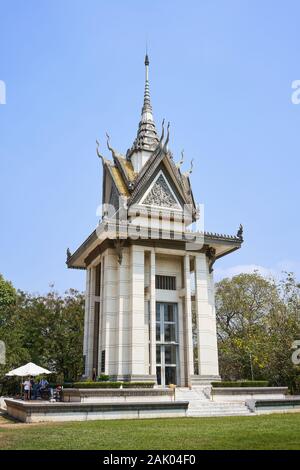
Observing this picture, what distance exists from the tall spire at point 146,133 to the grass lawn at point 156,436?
778 inches

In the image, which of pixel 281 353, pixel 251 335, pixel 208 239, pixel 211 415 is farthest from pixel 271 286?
pixel 211 415

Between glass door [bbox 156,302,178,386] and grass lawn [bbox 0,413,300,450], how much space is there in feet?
35.3

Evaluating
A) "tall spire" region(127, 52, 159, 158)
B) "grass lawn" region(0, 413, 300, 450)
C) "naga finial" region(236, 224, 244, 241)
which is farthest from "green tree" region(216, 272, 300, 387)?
"grass lawn" region(0, 413, 300, 450)

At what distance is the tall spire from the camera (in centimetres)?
3023

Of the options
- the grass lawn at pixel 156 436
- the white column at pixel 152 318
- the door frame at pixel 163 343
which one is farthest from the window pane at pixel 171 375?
the grass lawn at pixel 156 436

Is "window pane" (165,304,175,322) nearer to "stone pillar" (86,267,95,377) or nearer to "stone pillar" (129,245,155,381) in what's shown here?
"stone pillar" (129,245,155,381)

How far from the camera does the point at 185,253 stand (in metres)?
26.7

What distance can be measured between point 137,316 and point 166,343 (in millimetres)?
2662

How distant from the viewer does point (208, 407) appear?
19.4 meters

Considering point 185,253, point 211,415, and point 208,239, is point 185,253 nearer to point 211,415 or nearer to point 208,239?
point 208,239

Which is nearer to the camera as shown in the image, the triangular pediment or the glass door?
the glass door

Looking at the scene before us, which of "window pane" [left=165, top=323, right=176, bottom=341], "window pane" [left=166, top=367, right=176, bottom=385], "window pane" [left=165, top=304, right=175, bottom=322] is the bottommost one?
"window pane" [left=166, top=367, right=176, bottom=385]

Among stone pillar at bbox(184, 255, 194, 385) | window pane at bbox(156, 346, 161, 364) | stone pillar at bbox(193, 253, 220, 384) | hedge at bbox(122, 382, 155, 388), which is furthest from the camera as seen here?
window pane at bbox(156, 346, 161, 364)

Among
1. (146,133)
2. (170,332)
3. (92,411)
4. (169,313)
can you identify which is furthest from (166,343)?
(146,133)
